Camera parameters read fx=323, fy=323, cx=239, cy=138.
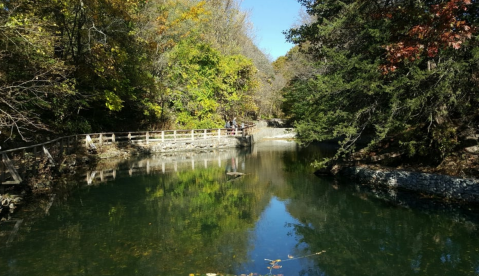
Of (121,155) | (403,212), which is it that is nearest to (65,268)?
(403,212)

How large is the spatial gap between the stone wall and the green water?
712 mm

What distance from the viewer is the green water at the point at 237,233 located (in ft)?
18.0

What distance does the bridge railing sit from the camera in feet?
29.7

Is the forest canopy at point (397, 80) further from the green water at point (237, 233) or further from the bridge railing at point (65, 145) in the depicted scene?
the bridge railing at point (65, 145)

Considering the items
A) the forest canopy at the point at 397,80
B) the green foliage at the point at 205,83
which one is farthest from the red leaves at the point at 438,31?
the green foliage at the point at 205,83

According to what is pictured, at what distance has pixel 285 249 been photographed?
627 cm

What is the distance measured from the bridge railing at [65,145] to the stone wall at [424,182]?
11285 mm

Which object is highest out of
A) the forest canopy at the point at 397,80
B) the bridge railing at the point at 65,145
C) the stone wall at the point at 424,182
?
→ the forest canopy at the point at 397,80

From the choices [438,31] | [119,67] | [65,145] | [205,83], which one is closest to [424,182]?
[438,31]

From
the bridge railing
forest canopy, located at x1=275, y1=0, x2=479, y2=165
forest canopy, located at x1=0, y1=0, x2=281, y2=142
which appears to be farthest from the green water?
forest canopy, located at x1=0, y1=0, x2=281, y2=142

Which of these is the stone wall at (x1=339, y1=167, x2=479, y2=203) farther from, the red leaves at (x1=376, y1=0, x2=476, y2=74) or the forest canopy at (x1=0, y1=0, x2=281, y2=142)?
the forest canopy at (x1=0, y1=0, x2=281, y2=142)

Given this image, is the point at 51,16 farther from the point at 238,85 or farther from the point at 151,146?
the point at 238,85

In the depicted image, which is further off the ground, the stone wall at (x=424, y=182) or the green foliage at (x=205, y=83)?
the green foliage at (x=205, y=83)

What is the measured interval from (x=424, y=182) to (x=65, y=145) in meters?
15.0
